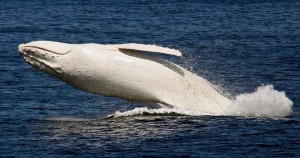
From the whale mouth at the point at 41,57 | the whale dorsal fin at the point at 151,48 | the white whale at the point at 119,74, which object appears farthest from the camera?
the white whale at the point at 119,74

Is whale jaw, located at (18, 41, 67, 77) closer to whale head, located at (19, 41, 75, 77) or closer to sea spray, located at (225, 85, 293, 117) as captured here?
whale head, located at (19, 41, 75, 77)

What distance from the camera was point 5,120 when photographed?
37.8 metres

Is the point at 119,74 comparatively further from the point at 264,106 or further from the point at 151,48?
the point at 264,106

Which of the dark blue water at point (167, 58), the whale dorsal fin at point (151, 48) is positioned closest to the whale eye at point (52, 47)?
the whale dorsal fin at point (151, 48)

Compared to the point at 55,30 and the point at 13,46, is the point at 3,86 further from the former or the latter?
the point at 55,30

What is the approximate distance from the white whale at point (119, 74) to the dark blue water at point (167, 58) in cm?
100

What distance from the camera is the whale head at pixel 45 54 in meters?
34.9

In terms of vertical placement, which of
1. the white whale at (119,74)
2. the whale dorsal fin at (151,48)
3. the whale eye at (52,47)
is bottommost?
the white whale at (119,74)

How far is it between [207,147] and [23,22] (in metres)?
54.8

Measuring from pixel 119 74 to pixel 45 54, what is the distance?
2.97 m

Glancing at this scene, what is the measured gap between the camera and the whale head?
1375 inches

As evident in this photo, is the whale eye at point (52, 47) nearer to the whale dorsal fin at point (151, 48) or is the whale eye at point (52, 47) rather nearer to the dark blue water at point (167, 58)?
the whale dorsal fin at point (151, 48)

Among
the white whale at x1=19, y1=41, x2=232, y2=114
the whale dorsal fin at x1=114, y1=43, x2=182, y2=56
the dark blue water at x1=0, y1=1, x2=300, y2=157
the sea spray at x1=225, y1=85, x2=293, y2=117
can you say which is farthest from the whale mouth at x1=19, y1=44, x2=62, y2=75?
the sea spray at x1=225, y1=85, x2=293, y2=117

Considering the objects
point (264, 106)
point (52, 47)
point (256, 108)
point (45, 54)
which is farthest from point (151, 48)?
point (264, 106)
